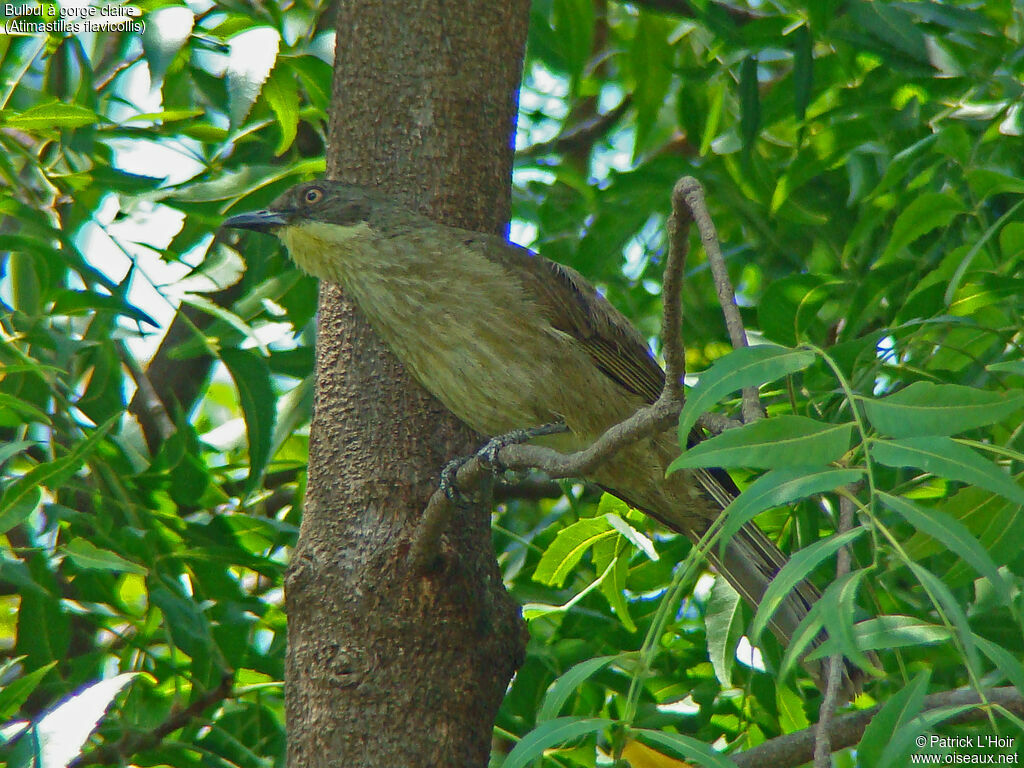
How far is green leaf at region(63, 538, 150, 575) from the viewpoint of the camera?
8.98 ft

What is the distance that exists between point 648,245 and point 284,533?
2216 millimetres

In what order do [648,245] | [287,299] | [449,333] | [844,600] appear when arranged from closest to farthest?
[844,600] < [449,333] < [287,299] < [648,245]

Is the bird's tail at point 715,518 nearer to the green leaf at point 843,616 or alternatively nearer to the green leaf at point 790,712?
the green leaf at point 790,712

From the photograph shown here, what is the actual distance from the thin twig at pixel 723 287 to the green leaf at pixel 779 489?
29 cm

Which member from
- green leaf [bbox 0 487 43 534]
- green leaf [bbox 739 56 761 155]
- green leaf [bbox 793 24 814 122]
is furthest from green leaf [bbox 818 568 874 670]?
green leaf [bbox 739 56 761 155]

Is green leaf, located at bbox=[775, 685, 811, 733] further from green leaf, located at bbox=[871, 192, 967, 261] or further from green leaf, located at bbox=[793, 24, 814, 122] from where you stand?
green leaf, located at bbox=[793, 24, 814, 122]

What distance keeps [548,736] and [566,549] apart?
1506mm

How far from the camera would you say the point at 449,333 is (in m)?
3.38

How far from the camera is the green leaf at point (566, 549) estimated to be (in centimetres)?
326

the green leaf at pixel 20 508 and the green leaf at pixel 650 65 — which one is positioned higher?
the green leaf at pixel 650 65

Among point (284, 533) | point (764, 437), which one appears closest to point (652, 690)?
point (284, 533)

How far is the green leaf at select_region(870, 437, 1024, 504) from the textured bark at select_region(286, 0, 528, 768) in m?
1.44

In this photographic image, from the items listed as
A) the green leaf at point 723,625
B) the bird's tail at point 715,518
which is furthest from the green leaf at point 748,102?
the green leaf at point 723,625

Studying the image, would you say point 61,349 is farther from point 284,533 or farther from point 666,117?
point 666,117
